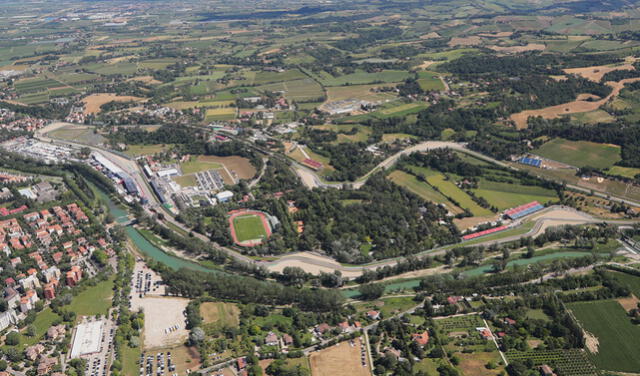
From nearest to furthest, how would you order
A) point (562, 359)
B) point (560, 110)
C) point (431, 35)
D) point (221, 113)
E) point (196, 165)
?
point (562, 359), point (196, 165), point (560, 110), point (221, 113), point (431, 35)

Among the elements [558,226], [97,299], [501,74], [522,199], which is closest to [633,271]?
[558,226]

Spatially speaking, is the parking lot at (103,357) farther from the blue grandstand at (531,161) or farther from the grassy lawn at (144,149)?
the blue grandstand at (531,161)

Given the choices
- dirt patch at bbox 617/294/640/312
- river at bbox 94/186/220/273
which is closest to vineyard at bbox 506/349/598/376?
dirt patch at bbox 617/294/640/312

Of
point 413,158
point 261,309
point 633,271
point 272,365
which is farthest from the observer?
point 413,158

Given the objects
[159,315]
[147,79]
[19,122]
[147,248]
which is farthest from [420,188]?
[147,79]

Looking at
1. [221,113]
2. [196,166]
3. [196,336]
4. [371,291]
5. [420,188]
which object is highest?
[221,113]

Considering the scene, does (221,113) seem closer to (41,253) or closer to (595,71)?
(41,253)

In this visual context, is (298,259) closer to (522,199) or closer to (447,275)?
(447,275)
